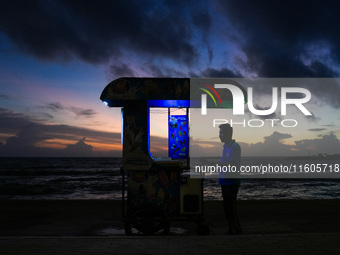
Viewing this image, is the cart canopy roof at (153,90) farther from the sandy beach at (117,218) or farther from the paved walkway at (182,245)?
the sandy beach at (117,218)

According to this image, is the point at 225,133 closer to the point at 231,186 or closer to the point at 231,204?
the point at 231,186

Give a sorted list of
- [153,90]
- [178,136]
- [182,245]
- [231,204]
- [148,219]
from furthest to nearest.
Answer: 1. [178,136]
2. [153,90]
3. [148,219]
4. [231,204]
5. [182,245]

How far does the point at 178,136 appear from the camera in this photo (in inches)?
269

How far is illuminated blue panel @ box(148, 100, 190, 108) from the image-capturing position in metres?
6.18

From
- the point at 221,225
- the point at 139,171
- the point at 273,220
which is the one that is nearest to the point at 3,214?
the point at 139,171

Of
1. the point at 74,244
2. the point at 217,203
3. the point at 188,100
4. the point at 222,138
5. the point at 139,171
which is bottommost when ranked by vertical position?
the point at 217,203

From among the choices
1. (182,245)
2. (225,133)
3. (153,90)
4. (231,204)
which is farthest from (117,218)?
(182,245)

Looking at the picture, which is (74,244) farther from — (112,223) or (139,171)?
(112,223)

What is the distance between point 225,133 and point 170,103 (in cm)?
147

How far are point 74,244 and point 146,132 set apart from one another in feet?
8.18

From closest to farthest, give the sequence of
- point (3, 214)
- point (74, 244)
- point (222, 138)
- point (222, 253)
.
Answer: point (222, 253), point (74, 244), point (222, 138), point (3, 214)

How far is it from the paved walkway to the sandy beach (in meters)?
2.64

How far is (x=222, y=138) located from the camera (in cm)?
567

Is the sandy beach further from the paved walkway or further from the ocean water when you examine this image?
the ocean water
